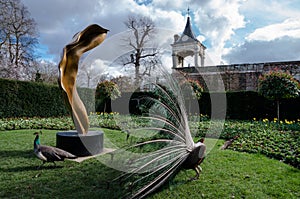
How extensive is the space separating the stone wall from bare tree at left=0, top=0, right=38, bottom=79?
13.8 metres

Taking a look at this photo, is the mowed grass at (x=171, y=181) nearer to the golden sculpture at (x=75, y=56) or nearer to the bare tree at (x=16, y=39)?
the golden sculpture at (x=75, y=56)

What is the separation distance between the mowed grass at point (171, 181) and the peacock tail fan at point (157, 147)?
329mm

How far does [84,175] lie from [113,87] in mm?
10151

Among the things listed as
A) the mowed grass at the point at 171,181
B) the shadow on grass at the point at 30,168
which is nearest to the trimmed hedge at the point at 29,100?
the mowed grass at the point at 171,181

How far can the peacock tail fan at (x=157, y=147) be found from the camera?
8.87ft

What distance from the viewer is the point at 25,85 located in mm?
11820

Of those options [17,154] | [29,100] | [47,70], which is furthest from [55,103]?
[47,70]

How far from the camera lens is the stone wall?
18080 mm

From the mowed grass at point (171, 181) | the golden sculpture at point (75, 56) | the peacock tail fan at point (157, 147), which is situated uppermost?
the golden sculpture at point (75, 56)

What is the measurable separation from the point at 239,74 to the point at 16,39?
19.7 meters

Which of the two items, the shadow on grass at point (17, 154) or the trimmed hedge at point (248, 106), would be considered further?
the trimmed hedge at point (248, 106)

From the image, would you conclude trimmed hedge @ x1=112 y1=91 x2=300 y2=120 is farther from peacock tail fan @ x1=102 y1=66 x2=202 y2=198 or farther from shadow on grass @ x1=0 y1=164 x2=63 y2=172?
peacock tail fan @ x1=102 y1=66 x2=202 y2=198

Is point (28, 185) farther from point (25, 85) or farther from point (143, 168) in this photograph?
point (25, 85)

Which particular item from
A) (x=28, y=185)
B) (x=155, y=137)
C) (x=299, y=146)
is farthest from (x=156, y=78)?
(x=299, y=146)
